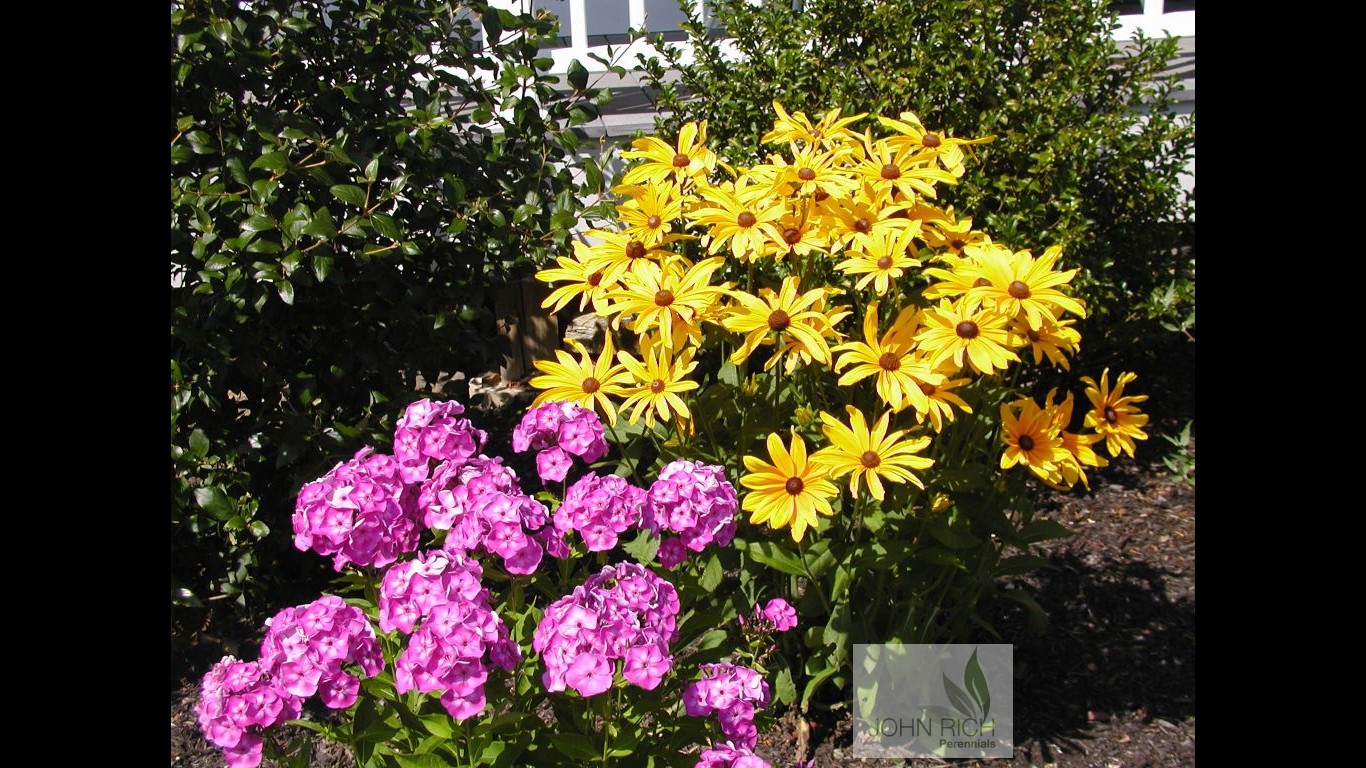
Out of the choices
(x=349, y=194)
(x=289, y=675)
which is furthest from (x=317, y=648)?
(x=349, y=194)

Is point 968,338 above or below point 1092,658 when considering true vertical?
above

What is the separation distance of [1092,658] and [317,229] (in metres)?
2.39

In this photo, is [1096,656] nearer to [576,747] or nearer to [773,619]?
[773,619]

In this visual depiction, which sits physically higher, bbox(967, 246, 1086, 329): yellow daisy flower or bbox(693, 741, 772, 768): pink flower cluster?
bbox(967, 246, 1086, 329): yellow daisy flower

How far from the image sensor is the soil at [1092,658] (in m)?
2.56

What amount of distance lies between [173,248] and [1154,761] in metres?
2.84

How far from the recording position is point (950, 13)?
3.44 m

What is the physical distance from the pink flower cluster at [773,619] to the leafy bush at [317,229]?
1.33m

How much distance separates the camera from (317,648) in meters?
1.55

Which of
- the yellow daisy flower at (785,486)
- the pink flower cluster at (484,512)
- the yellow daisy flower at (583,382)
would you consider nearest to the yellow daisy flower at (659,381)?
the yellow daisy flower at (583,382)

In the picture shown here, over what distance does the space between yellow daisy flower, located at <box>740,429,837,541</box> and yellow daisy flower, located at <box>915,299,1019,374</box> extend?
0.31 m

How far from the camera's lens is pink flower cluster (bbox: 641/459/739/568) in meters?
1.80

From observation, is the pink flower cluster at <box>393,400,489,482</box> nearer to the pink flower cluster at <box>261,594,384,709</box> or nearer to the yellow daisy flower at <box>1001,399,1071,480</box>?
the pink flower cluster at <box>261,594,384,709</box>

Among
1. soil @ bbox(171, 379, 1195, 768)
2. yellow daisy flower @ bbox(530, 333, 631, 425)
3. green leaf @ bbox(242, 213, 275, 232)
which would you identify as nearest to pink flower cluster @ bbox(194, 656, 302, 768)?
yellow daisy flower @ bbox(530, 333, 631, 425)
